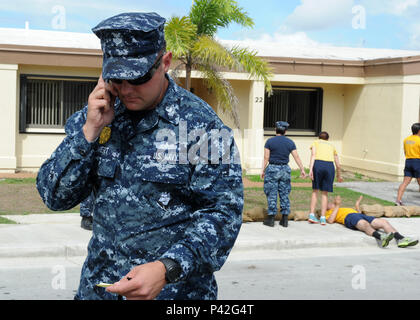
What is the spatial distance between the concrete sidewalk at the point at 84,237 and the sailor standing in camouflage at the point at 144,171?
20.2 ft

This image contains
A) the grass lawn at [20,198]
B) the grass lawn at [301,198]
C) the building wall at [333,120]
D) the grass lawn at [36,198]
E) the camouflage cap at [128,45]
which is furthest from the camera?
the building wall at [333,120]

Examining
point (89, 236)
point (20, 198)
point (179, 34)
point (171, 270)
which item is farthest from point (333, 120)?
point (171, 270)

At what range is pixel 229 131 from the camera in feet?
7.85

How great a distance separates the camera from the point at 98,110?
2.31 meters

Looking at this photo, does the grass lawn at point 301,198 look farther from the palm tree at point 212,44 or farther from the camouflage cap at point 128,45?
the camouflage cap at point 128,45

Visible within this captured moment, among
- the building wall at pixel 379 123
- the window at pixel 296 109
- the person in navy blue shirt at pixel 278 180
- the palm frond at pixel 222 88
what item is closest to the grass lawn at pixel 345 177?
the building wall at pixel 379 123

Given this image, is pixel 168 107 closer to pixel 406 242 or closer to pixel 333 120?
pixel 406 242

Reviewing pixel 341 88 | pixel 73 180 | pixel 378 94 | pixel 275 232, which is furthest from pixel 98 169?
pixel 341 88

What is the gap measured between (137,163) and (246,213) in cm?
866

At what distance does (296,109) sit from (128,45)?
732 inches

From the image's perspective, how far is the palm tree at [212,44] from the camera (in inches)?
508

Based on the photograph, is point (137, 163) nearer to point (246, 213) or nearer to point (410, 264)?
point (410, 264)

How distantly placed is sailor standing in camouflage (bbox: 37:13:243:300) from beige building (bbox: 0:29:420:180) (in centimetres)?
1528
